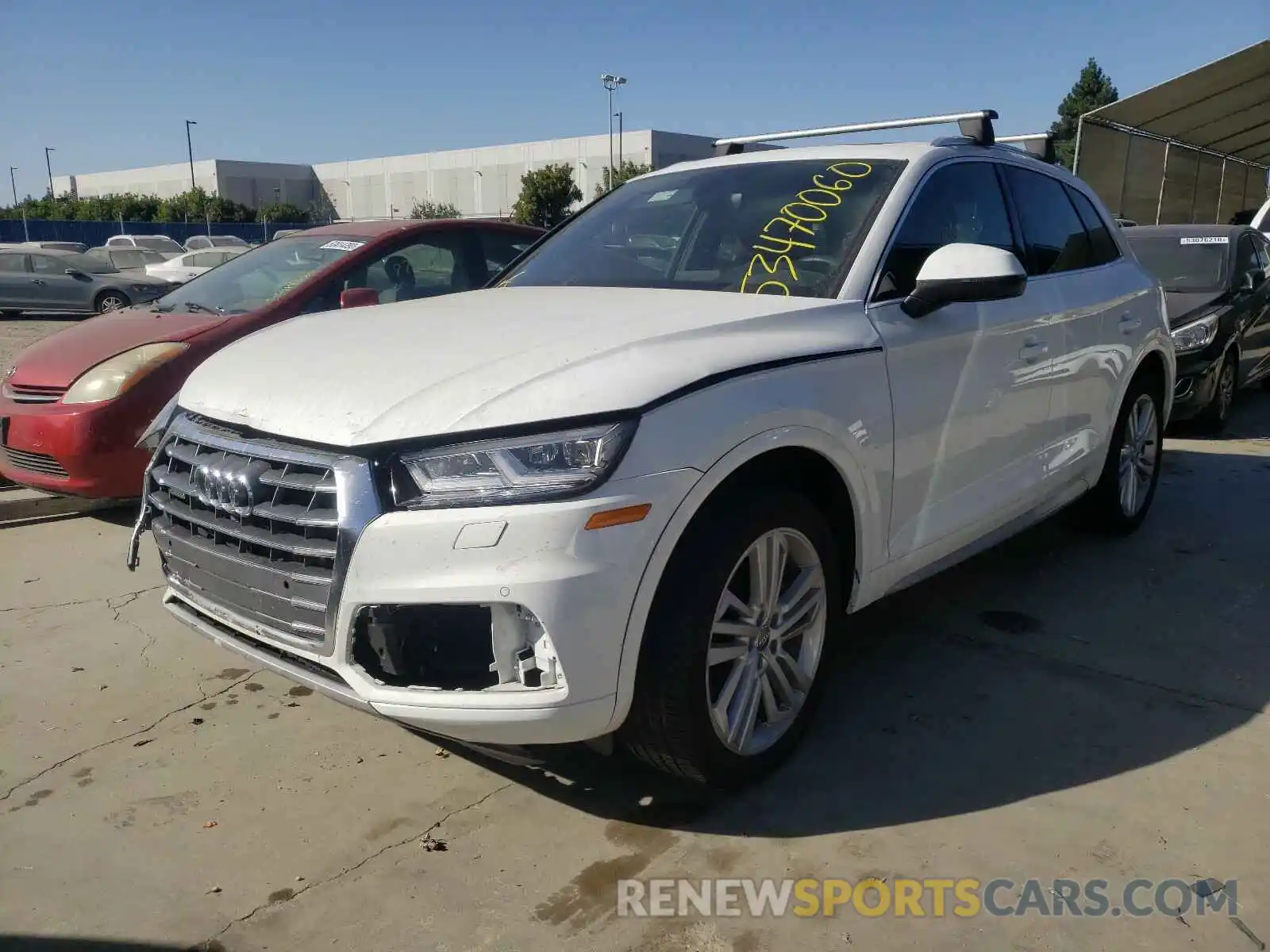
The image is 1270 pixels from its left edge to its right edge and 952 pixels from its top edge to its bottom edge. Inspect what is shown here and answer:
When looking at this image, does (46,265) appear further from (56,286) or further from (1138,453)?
(1138,453)

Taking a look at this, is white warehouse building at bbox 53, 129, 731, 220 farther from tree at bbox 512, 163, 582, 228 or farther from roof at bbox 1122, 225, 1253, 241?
roof at bbox 1122, 225, 1253, 241

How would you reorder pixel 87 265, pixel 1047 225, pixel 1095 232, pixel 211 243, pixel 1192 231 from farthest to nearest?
1. pixel 211 243
2. pixel 87 265
3. pixel 1192 231
4. pixel 1095 232
5. pixel 1047 225

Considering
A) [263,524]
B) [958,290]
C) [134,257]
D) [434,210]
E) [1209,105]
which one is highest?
[434,210]

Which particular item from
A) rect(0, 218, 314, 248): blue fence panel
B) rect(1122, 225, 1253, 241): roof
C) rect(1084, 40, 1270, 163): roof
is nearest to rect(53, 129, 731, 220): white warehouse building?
rect(0, 218, 314, 248): blue fence panel

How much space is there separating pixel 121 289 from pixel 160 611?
1844cm

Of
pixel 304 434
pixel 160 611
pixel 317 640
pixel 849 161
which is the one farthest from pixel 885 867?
pixel 160 611

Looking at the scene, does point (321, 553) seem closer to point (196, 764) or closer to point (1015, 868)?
point (196, 764)

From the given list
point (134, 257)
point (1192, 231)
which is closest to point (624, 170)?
point (134, 257)

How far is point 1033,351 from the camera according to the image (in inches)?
146

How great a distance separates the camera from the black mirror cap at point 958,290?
9.59 feet

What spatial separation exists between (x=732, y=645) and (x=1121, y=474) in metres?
3.11

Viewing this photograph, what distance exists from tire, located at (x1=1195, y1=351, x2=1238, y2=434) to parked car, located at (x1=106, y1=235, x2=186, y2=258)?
102ft

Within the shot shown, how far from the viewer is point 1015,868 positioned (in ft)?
8.04

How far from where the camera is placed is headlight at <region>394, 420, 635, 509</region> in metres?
2.18
